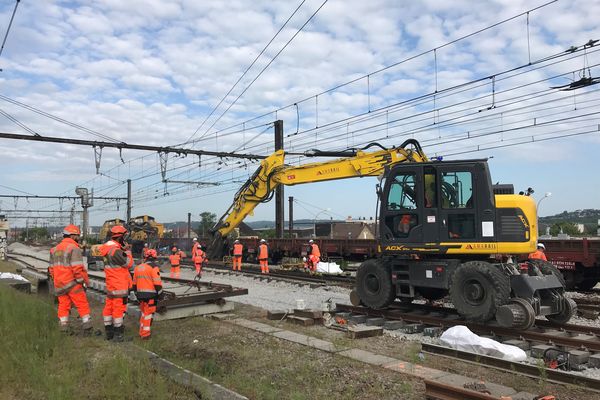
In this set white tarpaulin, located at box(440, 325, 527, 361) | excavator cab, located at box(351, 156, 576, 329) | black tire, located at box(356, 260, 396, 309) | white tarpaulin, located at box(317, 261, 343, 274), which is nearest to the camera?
white tarpaulin, located at box(440, 325, 527, 361)

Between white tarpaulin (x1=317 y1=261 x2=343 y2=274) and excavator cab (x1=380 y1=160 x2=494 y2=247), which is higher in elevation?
excavator cab (x1=380 y1=160 x2=494 y2=247)

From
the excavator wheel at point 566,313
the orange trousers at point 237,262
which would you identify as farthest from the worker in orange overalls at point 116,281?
the orange trousers at point 237,262

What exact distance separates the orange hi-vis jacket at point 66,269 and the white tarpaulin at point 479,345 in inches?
241

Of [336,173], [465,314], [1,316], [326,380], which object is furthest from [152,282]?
[336,173]

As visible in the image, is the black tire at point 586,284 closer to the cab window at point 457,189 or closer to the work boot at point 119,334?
the cab window at point 457,189

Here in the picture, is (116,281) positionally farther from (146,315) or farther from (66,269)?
(66,269)

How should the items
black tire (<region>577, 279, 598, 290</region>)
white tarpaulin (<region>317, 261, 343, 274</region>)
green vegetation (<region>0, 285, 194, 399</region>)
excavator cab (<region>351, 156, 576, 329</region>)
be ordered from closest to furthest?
green vegetation (<region>0, 285, 194, 399</region>) → excavator cab (<region>351, 156, 576, 329</region>) → black tire (<region>577, 279, 598, 290</region>) → white tarpaulin (<region>317, 261, 343, 274</region>)

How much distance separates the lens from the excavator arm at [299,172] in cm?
1375

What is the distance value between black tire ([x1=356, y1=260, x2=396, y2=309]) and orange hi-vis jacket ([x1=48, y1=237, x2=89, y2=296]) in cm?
561

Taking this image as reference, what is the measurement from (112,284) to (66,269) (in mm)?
945

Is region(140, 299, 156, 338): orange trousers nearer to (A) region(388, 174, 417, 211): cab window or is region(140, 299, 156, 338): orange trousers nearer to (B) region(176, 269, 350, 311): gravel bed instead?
(B) region(176, 269, 350, 311): gravel bed

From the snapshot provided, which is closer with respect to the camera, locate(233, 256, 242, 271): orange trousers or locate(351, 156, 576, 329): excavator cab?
locate(351, 156, 576, 329): excavator cab

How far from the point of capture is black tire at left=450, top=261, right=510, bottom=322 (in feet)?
27.8

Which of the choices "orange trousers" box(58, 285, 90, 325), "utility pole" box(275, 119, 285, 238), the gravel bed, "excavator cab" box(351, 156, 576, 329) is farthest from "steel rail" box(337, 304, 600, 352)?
"utility pole" box(275, 119, 285, 238)
